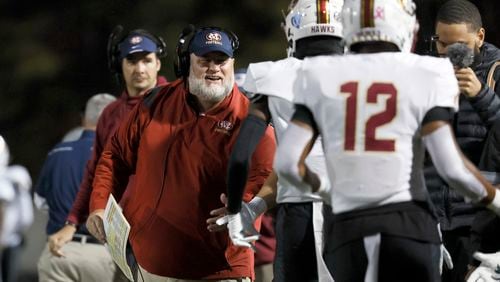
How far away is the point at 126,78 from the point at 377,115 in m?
3.08

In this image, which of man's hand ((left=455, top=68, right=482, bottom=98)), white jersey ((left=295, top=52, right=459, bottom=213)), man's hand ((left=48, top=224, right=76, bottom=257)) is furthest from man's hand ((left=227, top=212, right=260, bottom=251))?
man's hand ((left=48, top=224, right=76, bottom=257))

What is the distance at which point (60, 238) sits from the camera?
7.92 m

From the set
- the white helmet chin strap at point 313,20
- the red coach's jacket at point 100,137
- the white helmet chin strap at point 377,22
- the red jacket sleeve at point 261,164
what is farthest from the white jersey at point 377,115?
the red coach's jacket at point 100,137

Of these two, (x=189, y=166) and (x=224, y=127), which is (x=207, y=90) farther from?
(x=189, y=166)

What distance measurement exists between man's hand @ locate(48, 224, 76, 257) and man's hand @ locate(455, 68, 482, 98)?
264 cm

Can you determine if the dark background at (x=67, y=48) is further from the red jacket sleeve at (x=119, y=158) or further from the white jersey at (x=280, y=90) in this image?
the white jersey at (x=280, y=90)

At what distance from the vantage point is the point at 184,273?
595 centimetres

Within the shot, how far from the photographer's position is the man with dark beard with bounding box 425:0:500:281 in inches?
242

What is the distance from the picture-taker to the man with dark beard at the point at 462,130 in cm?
616

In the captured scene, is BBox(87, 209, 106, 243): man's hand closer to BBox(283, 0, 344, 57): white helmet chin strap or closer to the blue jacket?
BBox(283, 0, 344, 57): white helmet chin strap

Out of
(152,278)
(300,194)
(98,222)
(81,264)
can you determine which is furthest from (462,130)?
(81,264)

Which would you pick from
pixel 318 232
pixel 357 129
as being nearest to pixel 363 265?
pixel 357 129

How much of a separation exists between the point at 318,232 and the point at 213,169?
50 centimetres

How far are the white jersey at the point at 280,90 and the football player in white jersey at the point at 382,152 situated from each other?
1.34 feet
